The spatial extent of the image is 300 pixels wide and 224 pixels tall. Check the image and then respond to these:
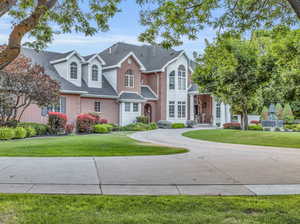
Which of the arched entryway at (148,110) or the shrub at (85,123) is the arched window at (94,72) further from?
the arched entryway at (148,110)

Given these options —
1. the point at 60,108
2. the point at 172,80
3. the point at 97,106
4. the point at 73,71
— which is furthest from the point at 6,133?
the point at 172,80

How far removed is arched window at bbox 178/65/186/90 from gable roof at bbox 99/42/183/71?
1619 millimetres

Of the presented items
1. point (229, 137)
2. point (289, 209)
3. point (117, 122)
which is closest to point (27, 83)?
point (117, 122)

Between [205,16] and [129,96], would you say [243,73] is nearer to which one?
[129,96]

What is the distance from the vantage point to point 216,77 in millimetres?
23766

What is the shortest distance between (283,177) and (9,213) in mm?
6315

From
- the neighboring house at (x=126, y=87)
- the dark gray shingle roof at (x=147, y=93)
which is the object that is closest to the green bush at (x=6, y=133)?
the neighboring house at (x=126, y=87)

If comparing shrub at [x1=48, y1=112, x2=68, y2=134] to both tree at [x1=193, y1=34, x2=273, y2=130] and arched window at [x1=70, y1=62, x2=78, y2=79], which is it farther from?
tree at [x1=193, y1=34, x2=273, y2=130]

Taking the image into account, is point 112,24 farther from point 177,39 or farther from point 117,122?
point 117,122

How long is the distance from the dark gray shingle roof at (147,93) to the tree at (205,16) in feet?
72.5

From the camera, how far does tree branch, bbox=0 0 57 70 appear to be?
223 inches

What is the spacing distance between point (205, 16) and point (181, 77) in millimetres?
25005

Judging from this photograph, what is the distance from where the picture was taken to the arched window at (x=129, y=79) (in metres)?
31.0

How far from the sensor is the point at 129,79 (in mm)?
31203
